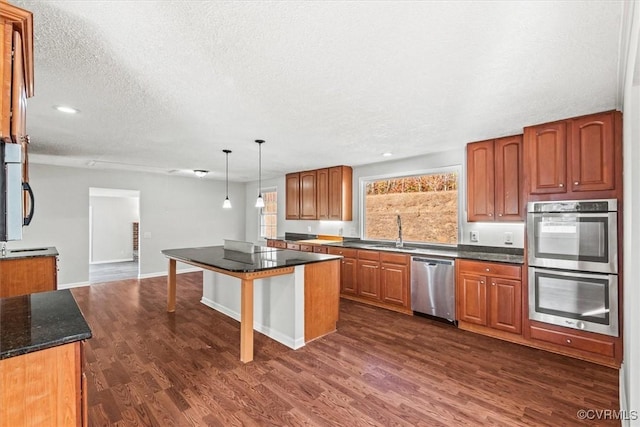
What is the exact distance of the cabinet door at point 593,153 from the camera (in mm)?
2686

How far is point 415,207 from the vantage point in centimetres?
478

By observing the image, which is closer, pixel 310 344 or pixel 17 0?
pixel 17 0

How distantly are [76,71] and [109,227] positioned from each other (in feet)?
27.9

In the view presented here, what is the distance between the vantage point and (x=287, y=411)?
2080 mm

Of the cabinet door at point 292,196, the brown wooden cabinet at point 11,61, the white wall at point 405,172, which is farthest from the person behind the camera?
the cabinet door at point 292,196

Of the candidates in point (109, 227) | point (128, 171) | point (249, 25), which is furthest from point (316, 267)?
point (109, 227)

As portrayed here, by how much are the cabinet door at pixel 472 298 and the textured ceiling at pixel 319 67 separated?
178cm

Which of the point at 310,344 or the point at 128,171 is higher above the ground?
the point at 128,171

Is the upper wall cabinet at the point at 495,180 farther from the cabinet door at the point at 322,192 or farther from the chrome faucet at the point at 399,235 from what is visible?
the cabinet door at the point at 322,192

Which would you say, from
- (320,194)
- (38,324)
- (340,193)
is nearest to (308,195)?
(320,194)

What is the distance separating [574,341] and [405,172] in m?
3.03

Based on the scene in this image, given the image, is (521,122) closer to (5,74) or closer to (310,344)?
(310,344)

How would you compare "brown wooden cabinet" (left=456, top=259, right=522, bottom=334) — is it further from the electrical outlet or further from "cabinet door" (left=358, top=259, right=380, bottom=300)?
"cabinet door" (left=358, top=259, right=380, bottom=300)

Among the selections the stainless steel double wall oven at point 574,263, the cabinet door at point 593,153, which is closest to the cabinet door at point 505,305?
the stainless steel double wall oven at point 574,263
